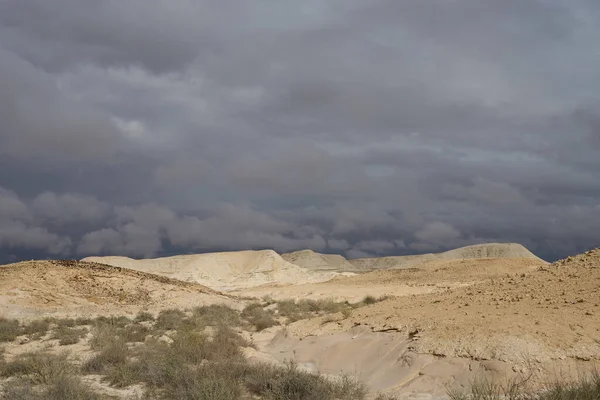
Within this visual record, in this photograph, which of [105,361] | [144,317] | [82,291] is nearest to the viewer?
[105,361]

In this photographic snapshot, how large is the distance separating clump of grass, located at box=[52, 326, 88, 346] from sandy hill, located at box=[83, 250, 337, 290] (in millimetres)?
31651

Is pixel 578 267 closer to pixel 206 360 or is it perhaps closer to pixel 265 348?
pixel 265 348

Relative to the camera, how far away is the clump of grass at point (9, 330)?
17.0 m

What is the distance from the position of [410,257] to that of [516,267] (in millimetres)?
73185

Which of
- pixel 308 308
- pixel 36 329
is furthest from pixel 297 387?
pixel 308 308

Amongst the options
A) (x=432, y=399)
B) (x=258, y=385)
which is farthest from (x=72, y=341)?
(x=432, y=399)

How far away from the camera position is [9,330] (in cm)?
1800

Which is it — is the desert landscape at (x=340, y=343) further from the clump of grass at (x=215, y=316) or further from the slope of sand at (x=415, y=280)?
the slope of sand at (x=415, y=280)

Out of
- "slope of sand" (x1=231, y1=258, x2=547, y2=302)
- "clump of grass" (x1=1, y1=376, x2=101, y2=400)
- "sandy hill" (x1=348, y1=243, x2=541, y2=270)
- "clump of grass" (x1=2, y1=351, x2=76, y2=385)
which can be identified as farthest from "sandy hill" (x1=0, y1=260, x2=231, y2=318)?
"sandy hill" (x1=348, y1=243, x2=541, y2=270)

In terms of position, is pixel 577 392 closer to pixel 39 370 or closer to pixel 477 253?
pixel 39 370

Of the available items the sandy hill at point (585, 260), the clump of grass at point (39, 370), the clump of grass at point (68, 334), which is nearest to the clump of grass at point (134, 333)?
the clump of grass at point (68, 334)

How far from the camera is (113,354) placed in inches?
463

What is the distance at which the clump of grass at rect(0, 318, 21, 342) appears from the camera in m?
17.0

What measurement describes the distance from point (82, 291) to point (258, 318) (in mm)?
13176
